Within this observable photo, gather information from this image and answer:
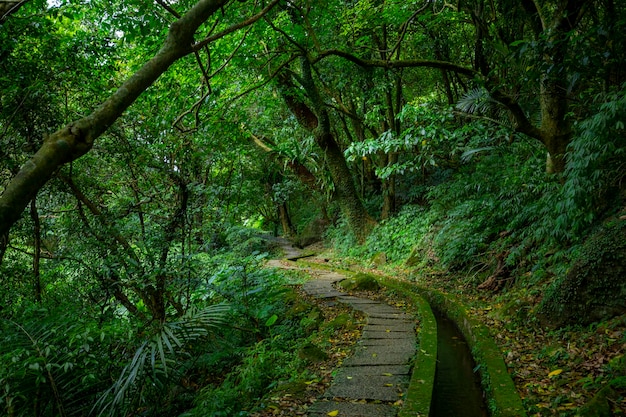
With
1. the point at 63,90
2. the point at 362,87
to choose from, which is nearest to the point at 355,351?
the point at 63,90

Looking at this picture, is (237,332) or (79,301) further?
(237,332)

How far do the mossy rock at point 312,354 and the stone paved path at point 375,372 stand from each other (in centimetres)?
31

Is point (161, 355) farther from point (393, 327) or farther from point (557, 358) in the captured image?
point (557, 358)

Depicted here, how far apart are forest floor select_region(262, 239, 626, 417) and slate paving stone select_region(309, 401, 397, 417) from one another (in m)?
0.26

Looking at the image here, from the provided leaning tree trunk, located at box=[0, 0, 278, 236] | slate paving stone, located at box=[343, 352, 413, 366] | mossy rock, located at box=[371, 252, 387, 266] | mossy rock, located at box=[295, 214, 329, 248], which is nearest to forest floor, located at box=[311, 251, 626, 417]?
slate paving stone, located at box=[343, 352, 413, 366]

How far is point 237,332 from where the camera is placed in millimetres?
6227

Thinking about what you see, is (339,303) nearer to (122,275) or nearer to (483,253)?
(483,253)

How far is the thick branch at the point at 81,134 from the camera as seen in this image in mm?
1494

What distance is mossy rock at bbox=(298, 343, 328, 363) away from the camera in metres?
4.43

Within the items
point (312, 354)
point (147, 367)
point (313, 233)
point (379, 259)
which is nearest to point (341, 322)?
point (312, 354)

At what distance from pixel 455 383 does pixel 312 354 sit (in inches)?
62.1

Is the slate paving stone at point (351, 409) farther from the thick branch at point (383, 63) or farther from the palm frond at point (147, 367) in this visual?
the thick branch at point (383, 63)

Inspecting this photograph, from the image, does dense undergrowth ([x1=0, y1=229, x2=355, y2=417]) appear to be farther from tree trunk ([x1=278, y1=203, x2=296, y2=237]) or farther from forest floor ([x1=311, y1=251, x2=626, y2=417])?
tree trunk ([x1=278, y1=203, x2=296, y2=237])

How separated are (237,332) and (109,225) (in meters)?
2.51
